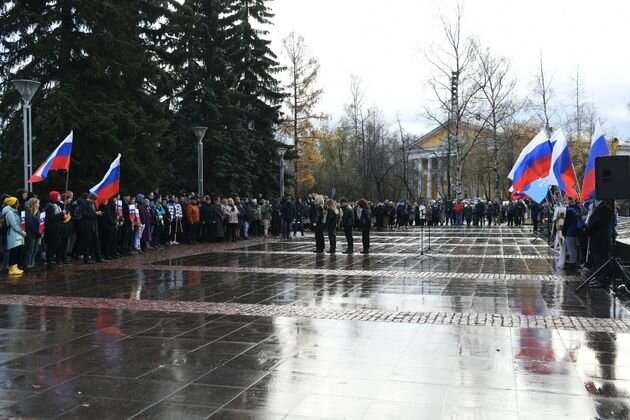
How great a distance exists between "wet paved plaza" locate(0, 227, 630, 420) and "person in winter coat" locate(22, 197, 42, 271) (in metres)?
1.55

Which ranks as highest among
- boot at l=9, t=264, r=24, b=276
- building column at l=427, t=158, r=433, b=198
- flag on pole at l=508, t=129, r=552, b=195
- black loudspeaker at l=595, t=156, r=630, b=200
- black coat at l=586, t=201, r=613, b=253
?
building column at l=427, t=158, r=433, b=198

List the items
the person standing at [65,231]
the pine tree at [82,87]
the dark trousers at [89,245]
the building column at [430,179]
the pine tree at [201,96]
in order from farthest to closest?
1. the building column at [430,179]
2. the pine tree at [201,96]
3. the pine tree at [82,87]
4. the dark trousers at [89,245]
5. the person standing at [65,231]

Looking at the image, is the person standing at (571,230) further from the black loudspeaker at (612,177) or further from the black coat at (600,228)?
the black loudspeaker at (612,177)

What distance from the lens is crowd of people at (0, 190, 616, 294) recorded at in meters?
13.4

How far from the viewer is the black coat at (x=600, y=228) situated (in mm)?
11477

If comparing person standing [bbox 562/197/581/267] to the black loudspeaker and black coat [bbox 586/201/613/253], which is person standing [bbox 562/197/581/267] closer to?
black coat [bbox 586/201/613/253]

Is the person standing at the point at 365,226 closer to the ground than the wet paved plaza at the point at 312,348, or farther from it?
farther from it

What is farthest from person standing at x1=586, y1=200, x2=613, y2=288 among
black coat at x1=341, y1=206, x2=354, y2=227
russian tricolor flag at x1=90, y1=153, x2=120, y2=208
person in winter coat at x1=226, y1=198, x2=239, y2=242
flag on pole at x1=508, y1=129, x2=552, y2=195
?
person in winter coat at x1=226, y1=198, x2=239, y2=242

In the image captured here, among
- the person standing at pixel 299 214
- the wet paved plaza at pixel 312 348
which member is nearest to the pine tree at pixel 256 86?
the person standing at pixel 299 214

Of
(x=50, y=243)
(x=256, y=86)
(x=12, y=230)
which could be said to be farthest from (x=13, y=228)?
(x=256, y=86)

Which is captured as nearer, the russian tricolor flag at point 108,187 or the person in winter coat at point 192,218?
the russian tricolor flag at point 108,187

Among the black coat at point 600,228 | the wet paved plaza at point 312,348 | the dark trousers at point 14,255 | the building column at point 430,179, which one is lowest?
the wet paved plaza at point 312,348

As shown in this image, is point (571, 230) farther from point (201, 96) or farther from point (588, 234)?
point (201, 96)

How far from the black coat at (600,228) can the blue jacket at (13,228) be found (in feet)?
39.6
